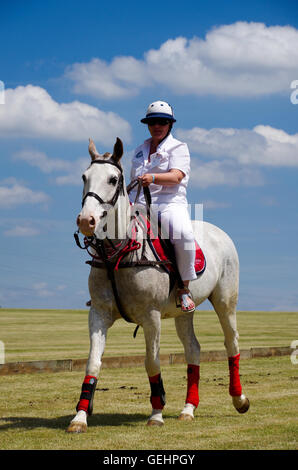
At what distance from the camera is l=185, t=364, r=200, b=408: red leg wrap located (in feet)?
26.1

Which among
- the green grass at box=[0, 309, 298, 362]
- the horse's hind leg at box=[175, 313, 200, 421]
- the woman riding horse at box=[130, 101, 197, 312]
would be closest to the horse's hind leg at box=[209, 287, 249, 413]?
the horse's hind leg at box=[175, 313, 200, 421]

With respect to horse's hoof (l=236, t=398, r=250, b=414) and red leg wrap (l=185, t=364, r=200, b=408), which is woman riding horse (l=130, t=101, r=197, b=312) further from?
horse's hoof (l=236, t=398, r=250, b=414)

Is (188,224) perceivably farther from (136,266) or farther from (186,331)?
(186,331)

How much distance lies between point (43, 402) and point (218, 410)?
2519mm

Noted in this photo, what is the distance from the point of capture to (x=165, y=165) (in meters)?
7.21

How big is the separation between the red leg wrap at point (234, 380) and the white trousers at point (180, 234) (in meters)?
1.82

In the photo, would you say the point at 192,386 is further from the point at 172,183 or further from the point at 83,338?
the point at 83,338

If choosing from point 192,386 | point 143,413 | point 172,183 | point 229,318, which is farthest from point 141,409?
point 172,183

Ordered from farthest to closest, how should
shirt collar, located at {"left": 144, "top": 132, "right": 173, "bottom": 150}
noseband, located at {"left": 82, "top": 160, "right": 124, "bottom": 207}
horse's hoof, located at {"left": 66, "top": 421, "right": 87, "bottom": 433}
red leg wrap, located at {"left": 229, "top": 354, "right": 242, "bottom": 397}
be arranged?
red leg wrap, located at {"left": 229, "top": 354, "right": 242, "bottom": 397} < shirt collar, located at {"left": 144, "top": 132, "right": 173, "bottom": 150} < horse's hoof, located at {"left": 66, "top": 421, "right": 87, "bottom": 433} < noseband, located at {"left": 82, "top": 160, "right": 124, "bottom": 207}

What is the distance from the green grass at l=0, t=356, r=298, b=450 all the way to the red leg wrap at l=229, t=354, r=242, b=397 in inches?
11.4

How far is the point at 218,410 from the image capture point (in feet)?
27.7

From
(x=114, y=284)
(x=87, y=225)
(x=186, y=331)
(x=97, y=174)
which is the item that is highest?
(x=97, y=174)

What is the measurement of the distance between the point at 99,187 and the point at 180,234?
1.47 meters
